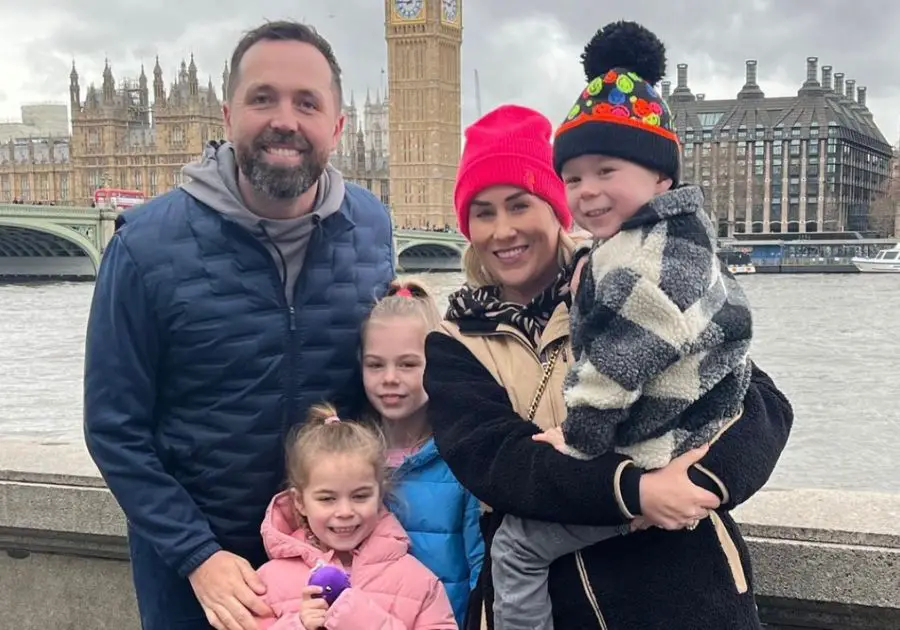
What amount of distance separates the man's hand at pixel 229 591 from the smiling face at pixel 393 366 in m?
0.30

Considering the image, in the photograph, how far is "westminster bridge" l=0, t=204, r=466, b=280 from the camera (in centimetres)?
2384

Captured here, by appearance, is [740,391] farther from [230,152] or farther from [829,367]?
[829,367]

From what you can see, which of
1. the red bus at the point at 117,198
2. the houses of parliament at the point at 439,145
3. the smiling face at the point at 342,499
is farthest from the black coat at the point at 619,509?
the houses of parliament at the point at 439,145

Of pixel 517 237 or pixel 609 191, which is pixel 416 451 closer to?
pixel 517 237

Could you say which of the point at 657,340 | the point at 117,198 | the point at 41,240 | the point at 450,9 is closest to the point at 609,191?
the point at 657,340

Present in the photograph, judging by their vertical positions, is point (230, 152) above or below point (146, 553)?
above

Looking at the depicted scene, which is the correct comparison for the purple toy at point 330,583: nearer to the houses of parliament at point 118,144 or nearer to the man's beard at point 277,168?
the man's beard at point 277,168

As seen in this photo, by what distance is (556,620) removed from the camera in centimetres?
117

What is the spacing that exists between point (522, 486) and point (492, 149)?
0.44 meters

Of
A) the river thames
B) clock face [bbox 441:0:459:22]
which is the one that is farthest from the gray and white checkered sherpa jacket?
clock face [bbox 441:0:459:22]

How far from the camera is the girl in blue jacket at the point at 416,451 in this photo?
137 centimetres

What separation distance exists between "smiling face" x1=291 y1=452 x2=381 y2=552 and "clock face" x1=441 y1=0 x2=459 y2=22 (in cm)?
5437

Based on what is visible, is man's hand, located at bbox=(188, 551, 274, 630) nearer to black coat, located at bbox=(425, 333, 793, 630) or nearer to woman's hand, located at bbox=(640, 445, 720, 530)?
black coat, located at bbox=(425, 333, 793, 630)

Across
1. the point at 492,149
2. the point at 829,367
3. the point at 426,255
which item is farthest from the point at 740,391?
the point at 426,255
